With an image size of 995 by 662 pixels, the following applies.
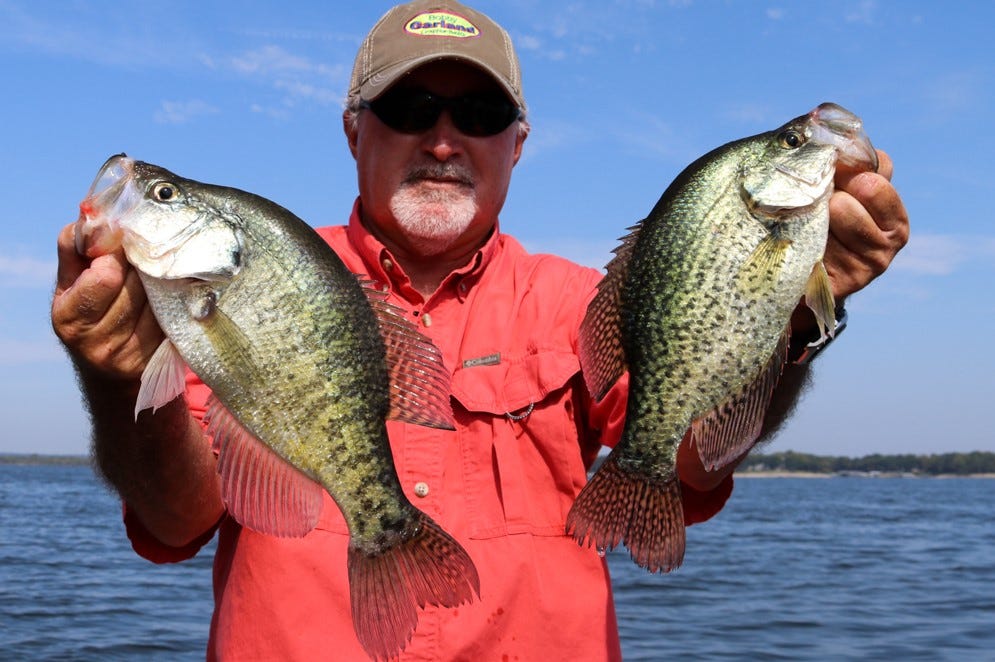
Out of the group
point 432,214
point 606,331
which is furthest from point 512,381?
point 432,214

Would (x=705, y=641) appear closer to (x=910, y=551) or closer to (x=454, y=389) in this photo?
(x=454, y=389)

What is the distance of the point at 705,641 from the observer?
12.9 meters

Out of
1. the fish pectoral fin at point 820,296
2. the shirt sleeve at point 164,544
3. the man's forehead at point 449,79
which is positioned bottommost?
the shirt sleeve at point 164,544

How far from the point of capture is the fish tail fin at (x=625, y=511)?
3.02 meters

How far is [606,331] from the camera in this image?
10.3ft

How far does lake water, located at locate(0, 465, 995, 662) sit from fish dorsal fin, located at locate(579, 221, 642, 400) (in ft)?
15.4

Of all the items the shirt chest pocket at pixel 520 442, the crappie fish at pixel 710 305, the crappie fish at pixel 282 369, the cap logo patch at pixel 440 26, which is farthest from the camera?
the cap logo patch at pixel 440 26

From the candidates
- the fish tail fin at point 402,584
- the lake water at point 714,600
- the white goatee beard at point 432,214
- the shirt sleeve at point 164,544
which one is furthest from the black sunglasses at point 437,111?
the lake water at point 714,600

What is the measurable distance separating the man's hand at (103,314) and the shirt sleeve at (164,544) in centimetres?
81

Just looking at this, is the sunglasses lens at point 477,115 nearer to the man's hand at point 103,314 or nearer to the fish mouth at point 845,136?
the fish mouth at point 845,136

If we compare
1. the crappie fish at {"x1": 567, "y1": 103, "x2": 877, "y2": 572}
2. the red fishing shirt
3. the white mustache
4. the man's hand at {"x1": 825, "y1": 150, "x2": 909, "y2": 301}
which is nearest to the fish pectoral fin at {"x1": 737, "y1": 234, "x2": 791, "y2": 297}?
the crappie fish at {"x1": 567, "y1": 103, "x2": 877, "y2": 572}

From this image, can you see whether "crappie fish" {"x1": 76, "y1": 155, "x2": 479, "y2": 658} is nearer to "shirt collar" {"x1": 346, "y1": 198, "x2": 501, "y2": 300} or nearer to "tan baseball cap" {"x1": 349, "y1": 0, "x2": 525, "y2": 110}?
"shirt collar" {"x1": 346, "y1": 198, "x2": 501, "y2": 300}

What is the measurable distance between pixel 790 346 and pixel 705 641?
10635 millimetres

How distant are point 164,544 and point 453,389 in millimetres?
1264
